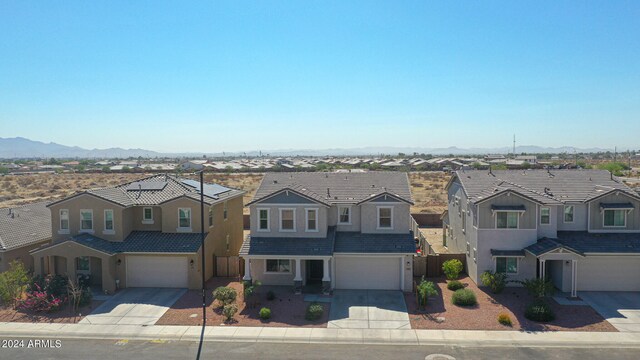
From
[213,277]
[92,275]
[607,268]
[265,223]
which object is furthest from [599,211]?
[92,275]

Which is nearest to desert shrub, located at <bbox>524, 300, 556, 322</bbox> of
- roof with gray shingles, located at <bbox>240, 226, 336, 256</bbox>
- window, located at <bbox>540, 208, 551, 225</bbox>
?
window, located at <bbox>540, 208, 551, 225</bbox>

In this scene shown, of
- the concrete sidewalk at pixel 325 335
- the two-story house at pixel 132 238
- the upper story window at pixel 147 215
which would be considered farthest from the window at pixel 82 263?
the concrete sidewalk at pixel 325 335

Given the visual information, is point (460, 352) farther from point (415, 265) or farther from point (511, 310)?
point (415, 265)

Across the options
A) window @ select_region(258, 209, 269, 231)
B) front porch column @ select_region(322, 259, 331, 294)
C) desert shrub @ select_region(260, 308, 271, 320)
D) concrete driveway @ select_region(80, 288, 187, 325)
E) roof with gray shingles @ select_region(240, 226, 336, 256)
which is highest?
window @ select_region(258, 209, 269, 231)

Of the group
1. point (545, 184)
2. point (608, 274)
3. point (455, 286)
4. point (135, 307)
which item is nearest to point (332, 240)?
point (455, 286)

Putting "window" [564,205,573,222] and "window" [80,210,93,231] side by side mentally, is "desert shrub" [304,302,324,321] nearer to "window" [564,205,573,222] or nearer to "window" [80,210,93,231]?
"window" [80,210,93,231]

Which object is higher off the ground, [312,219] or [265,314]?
[312,219]

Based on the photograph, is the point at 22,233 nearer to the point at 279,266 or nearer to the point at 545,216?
the point at 279,266
